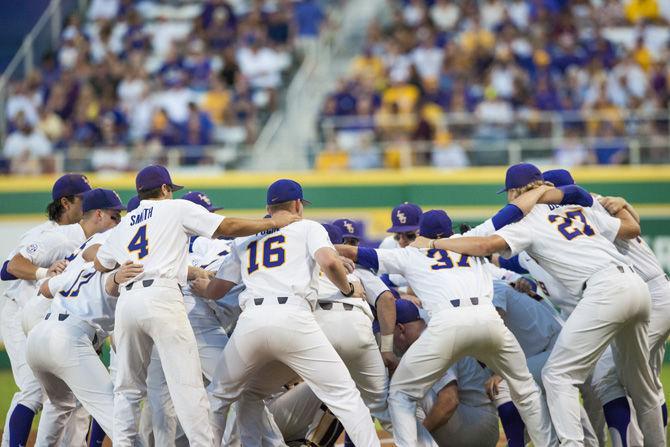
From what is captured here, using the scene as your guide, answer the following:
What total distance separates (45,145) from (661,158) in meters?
9.58

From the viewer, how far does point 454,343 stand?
7875 millimetres

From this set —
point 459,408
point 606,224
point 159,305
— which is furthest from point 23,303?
point 606,224

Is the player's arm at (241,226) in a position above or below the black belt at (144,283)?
above

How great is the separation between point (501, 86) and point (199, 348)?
1037 cm

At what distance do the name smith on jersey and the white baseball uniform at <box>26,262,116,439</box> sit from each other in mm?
486

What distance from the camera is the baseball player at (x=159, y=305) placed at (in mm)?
7594

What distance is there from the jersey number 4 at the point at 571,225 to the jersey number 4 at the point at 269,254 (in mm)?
2067

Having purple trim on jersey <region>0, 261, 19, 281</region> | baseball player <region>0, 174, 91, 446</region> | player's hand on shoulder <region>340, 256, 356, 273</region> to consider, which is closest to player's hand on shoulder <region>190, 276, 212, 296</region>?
player's hand on shoulder <region>340, 256, 356, 273</region>

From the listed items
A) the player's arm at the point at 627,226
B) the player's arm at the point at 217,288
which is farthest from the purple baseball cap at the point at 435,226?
the player's arm at the point at 217,288

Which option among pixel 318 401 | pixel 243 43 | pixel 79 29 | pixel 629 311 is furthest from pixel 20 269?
pixel 79 29

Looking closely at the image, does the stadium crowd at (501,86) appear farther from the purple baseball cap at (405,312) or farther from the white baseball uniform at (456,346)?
the white baseball uniform at (456,346)

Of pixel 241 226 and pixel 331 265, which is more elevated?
pixel 241 226

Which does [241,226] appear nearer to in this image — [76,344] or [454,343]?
[76,344]

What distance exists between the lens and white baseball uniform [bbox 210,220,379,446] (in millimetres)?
7586
